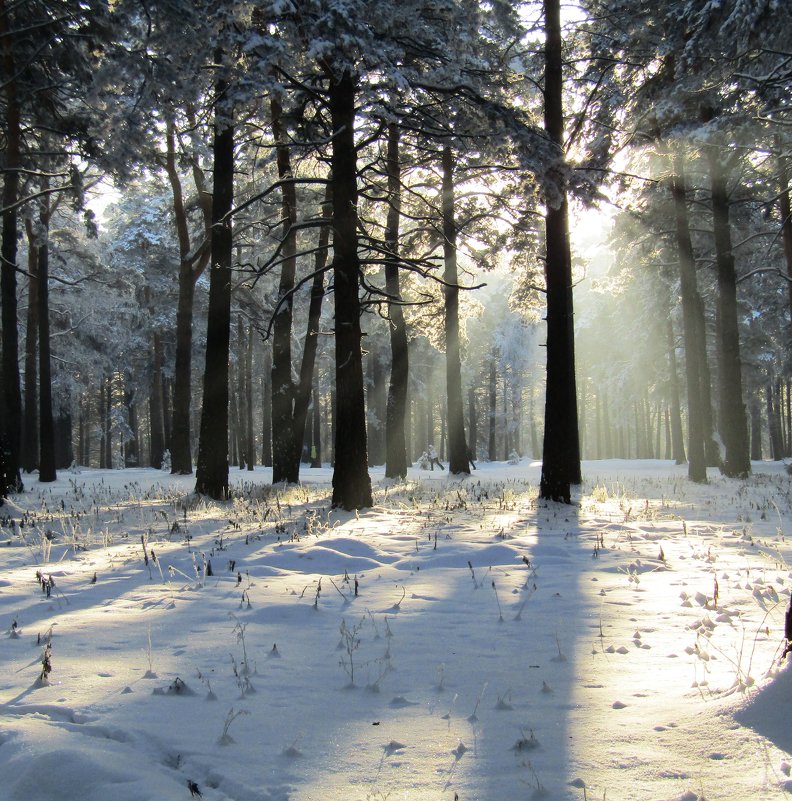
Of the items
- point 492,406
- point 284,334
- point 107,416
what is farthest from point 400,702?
point 107,416

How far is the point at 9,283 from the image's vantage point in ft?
39.3

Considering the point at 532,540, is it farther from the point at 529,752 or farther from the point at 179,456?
the point at 179,456

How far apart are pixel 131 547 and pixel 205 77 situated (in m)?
7.49

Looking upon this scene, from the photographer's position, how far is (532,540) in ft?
21.7

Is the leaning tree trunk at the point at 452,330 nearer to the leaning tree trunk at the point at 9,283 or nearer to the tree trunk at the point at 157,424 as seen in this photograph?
the leaning tree trunk at the point at 9,283

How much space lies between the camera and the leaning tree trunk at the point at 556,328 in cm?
1006

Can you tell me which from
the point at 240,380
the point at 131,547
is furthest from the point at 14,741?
the point at 240,380

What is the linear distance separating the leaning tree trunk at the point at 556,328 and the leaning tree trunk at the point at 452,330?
18.0 ft

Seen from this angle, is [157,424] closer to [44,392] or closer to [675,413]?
[44,392]

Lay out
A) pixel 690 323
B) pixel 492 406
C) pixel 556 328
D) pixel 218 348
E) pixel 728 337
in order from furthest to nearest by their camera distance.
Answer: pixel 492 406 < pixel 690 323 < pixel 728 337 < pixel 218 348 < pixel 556 328

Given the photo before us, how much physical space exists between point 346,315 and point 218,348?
2.86 m

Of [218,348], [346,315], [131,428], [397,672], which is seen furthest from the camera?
[131,428]

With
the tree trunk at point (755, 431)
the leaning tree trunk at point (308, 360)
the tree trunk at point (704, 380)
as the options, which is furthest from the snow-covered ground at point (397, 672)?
the tree trunk at point (755, 431)

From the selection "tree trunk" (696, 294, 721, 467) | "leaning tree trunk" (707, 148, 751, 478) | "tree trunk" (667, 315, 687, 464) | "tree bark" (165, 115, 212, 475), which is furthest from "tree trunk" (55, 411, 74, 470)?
"tree trunk" (667, 315, 687, 464)
